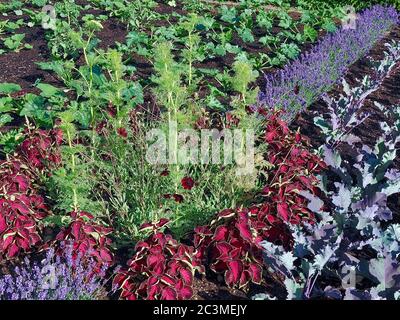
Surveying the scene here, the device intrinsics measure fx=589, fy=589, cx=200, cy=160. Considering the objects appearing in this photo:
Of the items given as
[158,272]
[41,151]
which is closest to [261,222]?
[158,272]

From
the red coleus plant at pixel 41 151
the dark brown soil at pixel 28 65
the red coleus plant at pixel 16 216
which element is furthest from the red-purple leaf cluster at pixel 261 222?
the dark brown soil at pixel 28 65

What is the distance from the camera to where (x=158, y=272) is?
3311 mm

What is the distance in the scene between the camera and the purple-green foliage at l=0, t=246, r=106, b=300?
10.5 feet

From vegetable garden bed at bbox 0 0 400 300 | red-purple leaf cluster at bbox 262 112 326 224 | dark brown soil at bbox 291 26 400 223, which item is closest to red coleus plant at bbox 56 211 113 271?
vegetable garden bed at bbox 0 0 400 300

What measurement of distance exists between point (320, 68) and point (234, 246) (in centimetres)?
332

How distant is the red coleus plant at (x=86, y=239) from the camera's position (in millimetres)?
3471

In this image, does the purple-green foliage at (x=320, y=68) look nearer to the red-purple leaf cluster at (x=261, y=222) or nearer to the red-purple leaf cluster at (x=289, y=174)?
the red-purple leaf cluster at (x=289, y=174)

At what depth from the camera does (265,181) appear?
4.53 m

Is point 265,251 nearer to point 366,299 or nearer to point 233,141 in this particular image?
point 366,299

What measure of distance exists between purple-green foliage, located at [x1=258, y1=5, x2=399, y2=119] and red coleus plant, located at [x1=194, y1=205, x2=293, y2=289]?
1714 millimetres

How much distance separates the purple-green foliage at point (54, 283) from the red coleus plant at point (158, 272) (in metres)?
0.18

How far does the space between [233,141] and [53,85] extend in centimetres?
277

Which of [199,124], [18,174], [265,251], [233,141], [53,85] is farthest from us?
[53,85]

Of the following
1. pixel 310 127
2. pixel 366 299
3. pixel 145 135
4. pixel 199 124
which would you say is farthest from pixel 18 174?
pixel 310 127
